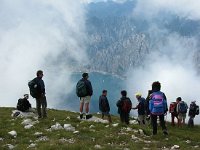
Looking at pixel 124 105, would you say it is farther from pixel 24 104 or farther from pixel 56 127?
pixel 24 104

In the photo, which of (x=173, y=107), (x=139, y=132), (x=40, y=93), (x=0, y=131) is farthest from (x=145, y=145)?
(x=173, y=107)

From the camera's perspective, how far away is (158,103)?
20.5m

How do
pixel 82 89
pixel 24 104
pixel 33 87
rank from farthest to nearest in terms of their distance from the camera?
1. pixel 24 104
2. pixel 82 89
3. pixel 33 87

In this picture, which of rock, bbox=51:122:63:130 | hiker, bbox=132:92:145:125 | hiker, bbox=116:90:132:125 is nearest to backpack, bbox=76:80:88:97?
hiker, bbox=116:90:132:125

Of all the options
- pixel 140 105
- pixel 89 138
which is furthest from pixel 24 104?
pixel 89 138

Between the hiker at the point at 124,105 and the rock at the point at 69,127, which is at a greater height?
the hiker at the point at 124,105

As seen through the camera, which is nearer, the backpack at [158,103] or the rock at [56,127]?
the backpack at [158,103]

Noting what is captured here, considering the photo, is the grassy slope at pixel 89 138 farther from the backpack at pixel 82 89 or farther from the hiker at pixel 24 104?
the hiker at pixel 24 104

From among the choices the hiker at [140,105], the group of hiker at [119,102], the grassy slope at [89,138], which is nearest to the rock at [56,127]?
the grassy slope at [89,138]

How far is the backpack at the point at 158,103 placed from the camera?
67.3ft

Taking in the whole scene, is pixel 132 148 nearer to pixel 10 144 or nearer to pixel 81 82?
pixel 10 144

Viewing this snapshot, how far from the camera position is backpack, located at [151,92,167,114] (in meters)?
20.5

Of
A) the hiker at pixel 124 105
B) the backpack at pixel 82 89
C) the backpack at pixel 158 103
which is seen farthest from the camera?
the backpack at pixel 82 89

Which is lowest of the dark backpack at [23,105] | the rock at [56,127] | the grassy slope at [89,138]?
the grassy slope at [89,138]
